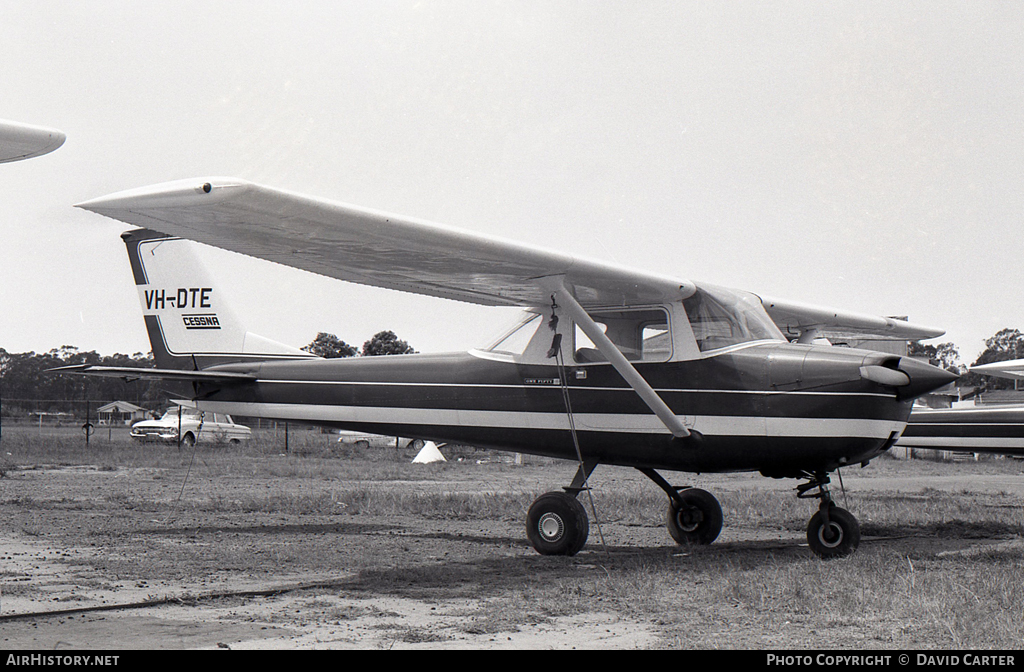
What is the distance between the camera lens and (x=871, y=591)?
19.5 feet

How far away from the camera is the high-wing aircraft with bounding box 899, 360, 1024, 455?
1235cm

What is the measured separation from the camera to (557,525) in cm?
827

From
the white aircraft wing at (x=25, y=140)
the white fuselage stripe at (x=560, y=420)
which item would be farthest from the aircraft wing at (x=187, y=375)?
the white aircraft wing at (x=25, y=140)

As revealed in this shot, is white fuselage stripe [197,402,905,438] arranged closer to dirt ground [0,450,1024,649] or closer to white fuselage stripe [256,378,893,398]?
white fuselage stripe [256,378,893,398]

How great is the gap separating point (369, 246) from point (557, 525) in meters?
3.07

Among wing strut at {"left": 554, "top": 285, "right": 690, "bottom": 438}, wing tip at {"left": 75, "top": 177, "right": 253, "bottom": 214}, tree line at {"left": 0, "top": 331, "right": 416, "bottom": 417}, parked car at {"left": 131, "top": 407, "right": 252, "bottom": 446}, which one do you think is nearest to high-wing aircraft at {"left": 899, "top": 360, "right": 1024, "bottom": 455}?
wing strut at {"left": 554, "top": 285, "right": 690, "bottom": 438}

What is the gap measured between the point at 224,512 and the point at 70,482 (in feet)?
20.1

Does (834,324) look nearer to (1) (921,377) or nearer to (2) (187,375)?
(1) (921,377)

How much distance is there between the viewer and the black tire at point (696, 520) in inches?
Result: 369

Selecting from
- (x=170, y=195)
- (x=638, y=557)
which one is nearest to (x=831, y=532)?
(x=638, y=557)

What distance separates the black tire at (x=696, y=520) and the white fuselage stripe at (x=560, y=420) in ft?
4.93

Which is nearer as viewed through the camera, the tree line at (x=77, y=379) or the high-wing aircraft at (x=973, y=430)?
the high-wing aircraft at (x=973, y=430)

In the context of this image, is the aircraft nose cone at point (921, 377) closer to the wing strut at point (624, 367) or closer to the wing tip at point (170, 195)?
the wing strut at point (624, 367)
